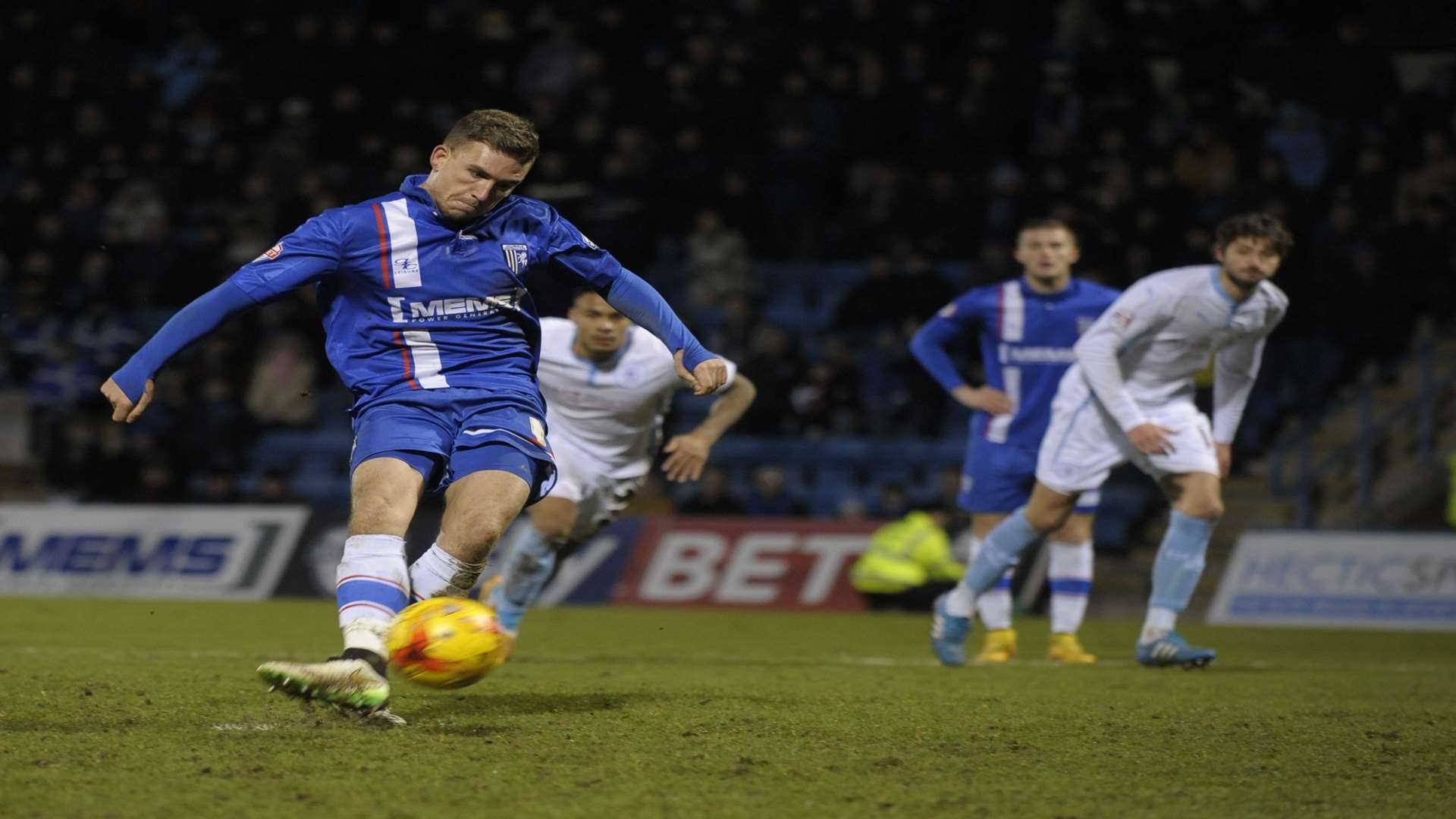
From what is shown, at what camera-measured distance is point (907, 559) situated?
14156 millimetres

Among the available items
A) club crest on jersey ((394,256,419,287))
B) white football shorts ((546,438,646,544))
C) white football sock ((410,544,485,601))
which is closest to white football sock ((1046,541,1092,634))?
white football shorts ((546,438,646,544))

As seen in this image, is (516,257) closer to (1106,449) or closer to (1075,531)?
(1106,449)

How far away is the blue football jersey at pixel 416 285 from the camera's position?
552 cm

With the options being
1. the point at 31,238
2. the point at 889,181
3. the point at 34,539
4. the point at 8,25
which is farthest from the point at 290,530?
the point at 8,25

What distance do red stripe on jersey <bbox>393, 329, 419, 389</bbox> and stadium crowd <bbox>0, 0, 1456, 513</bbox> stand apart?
372 inches

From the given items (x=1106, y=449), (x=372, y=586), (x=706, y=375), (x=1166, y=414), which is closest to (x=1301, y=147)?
(x=1166, y=414)

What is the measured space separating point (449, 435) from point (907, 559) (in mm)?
8973

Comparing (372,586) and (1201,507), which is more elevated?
(372,586)

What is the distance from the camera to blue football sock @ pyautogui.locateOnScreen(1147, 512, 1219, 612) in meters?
8.45

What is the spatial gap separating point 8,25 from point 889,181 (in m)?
9.68

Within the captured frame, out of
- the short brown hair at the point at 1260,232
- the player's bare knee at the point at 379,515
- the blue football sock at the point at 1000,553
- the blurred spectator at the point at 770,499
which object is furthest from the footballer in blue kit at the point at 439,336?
the blurred spectator at the point at 770,499

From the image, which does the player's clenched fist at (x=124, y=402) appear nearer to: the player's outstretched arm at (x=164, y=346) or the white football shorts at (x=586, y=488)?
the player's outstretched arm at (x=164, y=346)

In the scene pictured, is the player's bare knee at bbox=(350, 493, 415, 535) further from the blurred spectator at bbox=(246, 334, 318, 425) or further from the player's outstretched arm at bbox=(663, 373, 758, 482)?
the blurred spectator at bbox=(246, 334, 318, 425)

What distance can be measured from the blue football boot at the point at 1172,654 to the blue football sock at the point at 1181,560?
0.18 m
